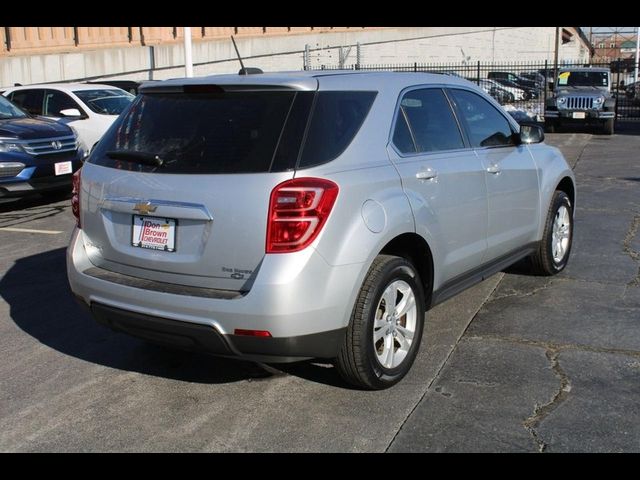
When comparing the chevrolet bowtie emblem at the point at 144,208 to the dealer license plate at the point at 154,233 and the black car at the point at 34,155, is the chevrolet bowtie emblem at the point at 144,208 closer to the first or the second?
the dealer license plate at the point at 154,233

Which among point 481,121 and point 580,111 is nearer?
point 481,121

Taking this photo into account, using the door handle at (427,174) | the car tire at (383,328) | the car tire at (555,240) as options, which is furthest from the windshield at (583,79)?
the car tire at (383,328)

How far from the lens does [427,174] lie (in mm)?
4246

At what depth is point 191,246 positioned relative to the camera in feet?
11.8

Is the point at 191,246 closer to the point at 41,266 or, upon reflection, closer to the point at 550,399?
the point at 550,399

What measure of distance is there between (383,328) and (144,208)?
1420 mm

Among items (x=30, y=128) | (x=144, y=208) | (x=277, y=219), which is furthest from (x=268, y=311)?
(x=30, y=128)

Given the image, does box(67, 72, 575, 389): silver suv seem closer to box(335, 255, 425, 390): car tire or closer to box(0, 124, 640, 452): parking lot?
box(335, 255, 425, 390): car tire

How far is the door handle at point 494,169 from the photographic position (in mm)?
4945

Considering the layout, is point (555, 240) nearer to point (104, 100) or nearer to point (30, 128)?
point (30, 128)
